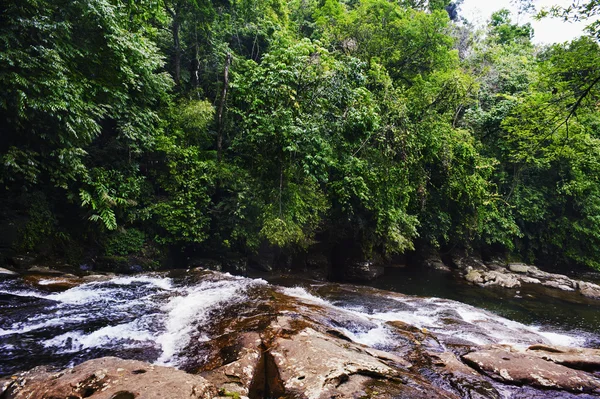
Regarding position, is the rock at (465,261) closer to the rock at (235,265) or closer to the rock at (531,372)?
the rock at (235,265)

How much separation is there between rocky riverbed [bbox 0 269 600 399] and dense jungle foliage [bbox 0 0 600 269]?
3036 mm

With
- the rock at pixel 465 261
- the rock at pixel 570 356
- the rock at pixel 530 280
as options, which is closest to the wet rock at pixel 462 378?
the rock at pixel 570 356

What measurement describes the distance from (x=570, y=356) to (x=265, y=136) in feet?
28.4

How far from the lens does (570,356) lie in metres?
4.90

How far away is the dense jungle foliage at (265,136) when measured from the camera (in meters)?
7.21

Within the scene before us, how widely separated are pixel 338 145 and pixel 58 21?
8412mm

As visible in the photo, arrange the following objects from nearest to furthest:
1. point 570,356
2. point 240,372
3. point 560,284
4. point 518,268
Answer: point 240,372
point 570,356
point 560,284
point 518,268

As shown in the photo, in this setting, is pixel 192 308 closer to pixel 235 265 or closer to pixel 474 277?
pixel 235 265

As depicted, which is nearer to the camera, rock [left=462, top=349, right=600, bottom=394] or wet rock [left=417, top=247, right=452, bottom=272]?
rock [left=462, top=349, right=600, bottom=394]

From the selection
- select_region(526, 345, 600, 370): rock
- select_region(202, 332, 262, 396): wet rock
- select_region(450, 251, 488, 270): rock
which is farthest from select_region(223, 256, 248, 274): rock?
select_region(450, 251, 488, 270): rock

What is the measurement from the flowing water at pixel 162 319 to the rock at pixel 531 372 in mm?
1069

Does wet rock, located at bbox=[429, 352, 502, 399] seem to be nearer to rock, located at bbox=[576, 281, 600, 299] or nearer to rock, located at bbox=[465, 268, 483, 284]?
rock, located at bbox=[465, 268, 483, 284]

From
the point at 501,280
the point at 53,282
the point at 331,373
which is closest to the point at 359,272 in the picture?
the point at 501,280

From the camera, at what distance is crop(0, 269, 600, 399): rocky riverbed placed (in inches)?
123
